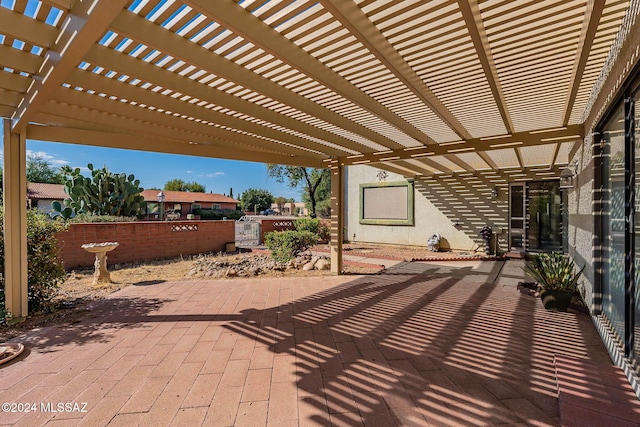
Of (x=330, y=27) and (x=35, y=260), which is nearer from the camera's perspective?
(x=330, y=27)

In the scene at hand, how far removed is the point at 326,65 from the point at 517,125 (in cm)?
372

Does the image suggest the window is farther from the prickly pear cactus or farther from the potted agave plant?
the prickly pear cactus

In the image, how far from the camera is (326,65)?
290 centimetres

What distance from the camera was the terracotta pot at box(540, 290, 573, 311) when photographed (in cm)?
417

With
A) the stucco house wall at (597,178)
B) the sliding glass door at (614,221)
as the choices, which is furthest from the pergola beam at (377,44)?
the sliding glass door at (614,221)

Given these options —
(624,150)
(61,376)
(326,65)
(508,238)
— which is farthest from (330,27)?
(508,238)

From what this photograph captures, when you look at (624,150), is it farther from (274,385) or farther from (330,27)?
(274,385)

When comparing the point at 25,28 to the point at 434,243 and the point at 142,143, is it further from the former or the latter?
the point at 434,243

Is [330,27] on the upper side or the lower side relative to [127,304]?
upper

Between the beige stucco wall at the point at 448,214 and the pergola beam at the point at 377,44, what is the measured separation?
6.86 meters

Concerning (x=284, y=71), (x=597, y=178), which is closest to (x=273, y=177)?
(x=284, y=71)

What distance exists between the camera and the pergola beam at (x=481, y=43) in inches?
76.9

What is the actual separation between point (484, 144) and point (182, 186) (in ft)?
170

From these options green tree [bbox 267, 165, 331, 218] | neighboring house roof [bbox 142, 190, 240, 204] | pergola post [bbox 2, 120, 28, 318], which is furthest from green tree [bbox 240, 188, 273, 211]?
pergola post [bbox 2, 120, 28, 318]
